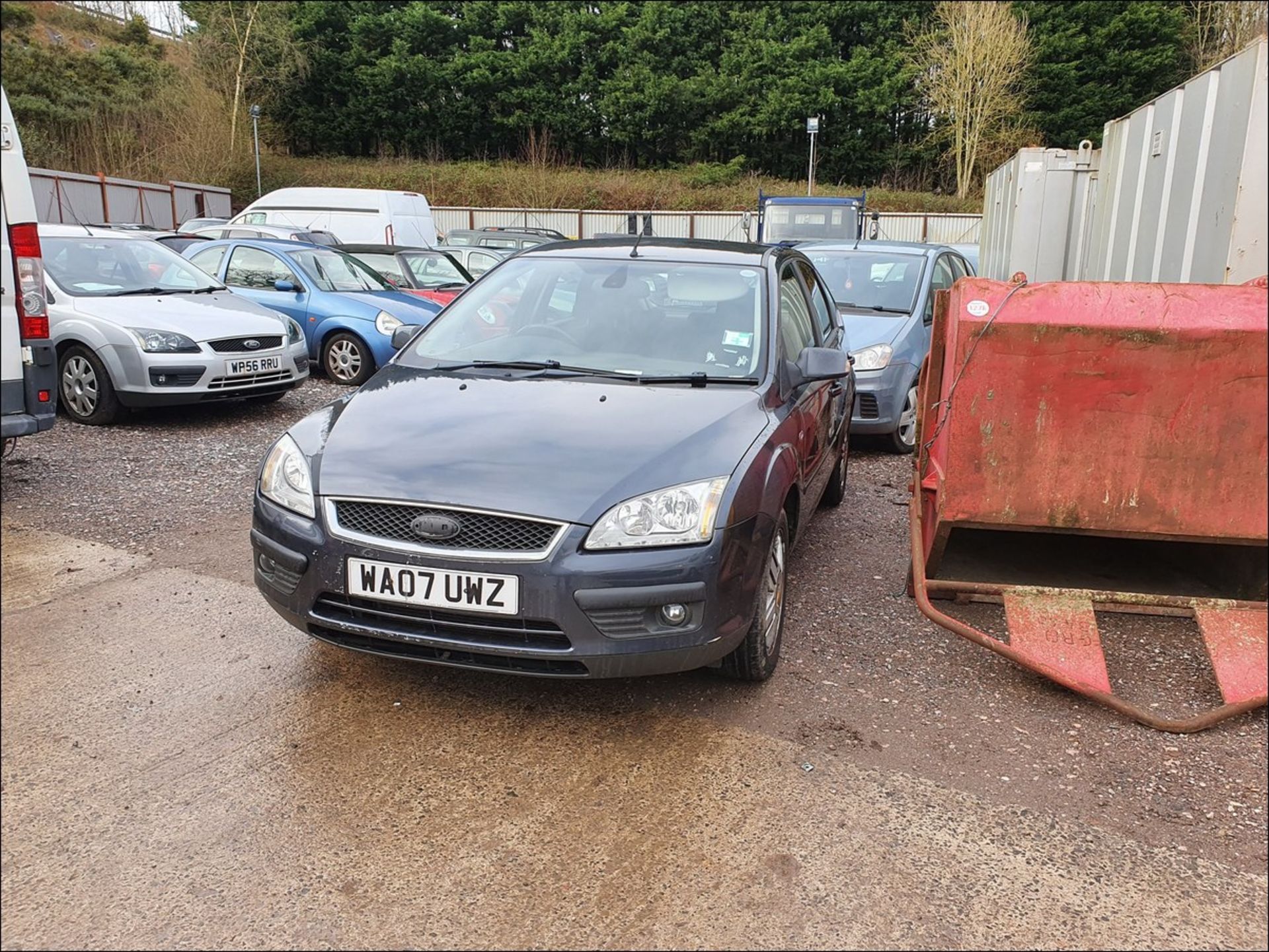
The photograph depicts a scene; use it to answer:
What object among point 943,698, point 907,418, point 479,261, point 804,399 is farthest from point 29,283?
point 479,261

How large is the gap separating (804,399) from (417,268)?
9.40 metres

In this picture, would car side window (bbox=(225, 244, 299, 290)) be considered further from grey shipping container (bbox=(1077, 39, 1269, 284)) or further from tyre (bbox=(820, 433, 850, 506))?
grey shipping container (bbox=(1077, 39, 1269, 284))

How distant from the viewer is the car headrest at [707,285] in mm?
4398

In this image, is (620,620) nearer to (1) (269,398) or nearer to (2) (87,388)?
(2) (87,388)

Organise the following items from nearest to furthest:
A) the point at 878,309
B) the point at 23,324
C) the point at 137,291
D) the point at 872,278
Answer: the point at 23,324 < the point at 137,291 < the point at 878,309 < the point at 872,278

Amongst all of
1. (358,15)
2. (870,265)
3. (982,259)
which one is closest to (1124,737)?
(870,265)

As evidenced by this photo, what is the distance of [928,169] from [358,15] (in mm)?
25099

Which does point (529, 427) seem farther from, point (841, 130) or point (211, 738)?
point (841, 130)

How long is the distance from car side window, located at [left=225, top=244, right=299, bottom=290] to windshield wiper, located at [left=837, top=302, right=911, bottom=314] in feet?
19.0

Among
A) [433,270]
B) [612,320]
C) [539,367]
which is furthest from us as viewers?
[433,270]

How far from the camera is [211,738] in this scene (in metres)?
3.04

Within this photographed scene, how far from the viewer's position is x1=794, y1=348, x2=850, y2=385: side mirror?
420 cm

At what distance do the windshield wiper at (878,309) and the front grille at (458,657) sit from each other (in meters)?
5.79

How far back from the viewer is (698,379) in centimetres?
389
